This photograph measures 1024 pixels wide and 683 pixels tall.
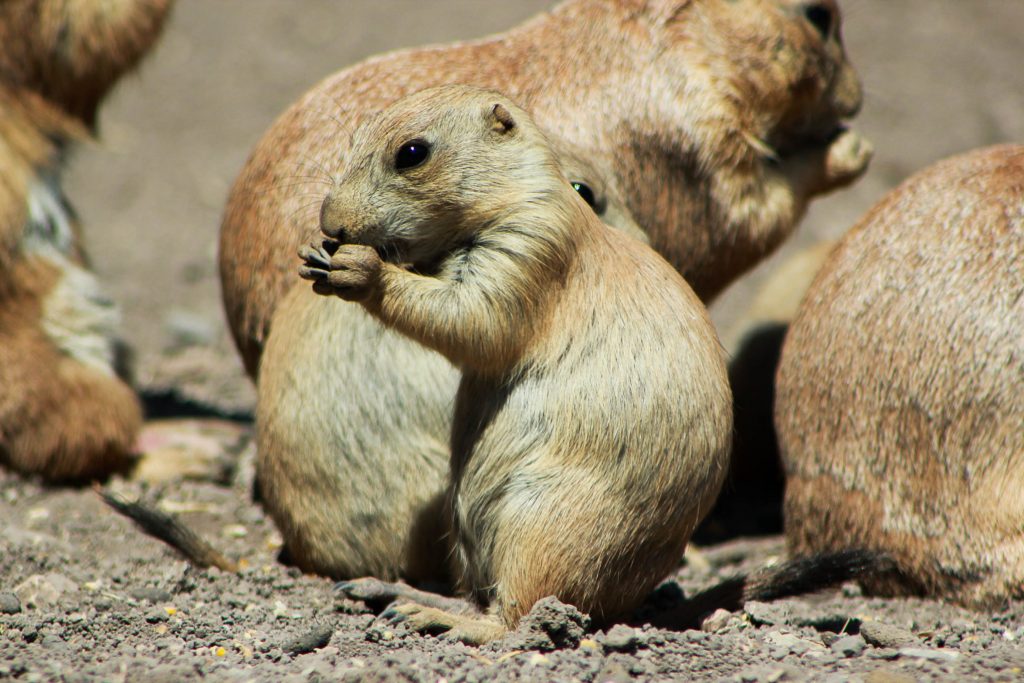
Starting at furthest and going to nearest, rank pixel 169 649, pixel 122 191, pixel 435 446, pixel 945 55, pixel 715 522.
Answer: pixel 945 55 < pixel 122 191 < pixel 715 522 < pixel 435 446 < pixel 169 649

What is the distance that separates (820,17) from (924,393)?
2365 mm

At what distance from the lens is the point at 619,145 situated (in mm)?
5004

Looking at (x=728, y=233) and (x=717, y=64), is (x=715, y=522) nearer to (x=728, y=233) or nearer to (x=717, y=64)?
(x=728, y=233)

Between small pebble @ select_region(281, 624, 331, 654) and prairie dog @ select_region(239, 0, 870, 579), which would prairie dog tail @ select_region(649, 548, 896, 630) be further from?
small pebble @ select_region(281, 624, 331, 654)

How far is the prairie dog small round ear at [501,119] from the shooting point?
368cm

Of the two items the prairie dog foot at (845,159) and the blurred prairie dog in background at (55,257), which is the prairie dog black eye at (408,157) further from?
the blurred prairie dog in background at (55,257)

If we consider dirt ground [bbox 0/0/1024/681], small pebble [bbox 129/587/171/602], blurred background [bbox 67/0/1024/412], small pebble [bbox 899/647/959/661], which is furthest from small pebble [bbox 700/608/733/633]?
blurred background [bbox 67/0/1024/412]

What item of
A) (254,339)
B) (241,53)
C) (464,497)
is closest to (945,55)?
(241,53)

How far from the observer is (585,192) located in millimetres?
4199

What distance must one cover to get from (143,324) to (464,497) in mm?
5315

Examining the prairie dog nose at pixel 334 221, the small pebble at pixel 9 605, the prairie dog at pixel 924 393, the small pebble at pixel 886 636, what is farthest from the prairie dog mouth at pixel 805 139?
the small pebble at pixel 9 605

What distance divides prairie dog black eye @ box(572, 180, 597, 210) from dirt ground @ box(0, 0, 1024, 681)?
Result: 4.83 feet

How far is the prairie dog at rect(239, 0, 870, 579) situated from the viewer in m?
4.16

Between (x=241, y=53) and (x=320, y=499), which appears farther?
(x=241, y=53)
